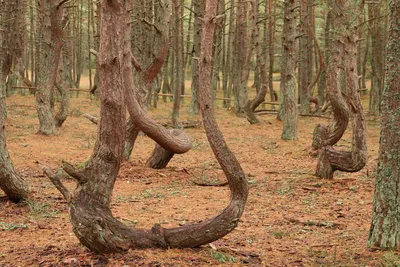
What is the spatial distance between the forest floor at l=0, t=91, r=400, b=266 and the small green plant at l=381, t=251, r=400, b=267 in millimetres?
11

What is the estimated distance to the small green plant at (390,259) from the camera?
5.04 meters

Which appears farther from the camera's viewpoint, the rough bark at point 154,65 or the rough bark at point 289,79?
the rough bark at point 289,79

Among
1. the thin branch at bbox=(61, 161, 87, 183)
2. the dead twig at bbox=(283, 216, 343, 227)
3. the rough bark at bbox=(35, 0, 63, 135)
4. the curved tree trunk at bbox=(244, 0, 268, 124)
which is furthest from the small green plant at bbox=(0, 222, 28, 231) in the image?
the curved tree trunk at bbox=(244, 0, 268, 124)

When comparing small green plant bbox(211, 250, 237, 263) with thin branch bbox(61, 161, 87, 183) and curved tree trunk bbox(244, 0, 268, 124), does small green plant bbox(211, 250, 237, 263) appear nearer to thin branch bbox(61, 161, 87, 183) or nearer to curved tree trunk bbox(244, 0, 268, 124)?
thin branch bbox(61, 161, 87, 183)

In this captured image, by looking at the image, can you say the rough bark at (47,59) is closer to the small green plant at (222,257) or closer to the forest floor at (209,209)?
the forest floor at (209,209)

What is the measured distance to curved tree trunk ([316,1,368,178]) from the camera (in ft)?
30.8

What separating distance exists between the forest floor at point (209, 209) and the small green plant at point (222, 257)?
0.04 feet

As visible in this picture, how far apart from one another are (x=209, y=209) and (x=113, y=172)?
10.5 feet

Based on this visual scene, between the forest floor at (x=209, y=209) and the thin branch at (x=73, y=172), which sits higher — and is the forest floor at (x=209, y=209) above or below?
below

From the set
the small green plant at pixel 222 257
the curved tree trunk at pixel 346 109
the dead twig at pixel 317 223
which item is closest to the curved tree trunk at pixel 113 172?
the small green plant at pixel 222 257

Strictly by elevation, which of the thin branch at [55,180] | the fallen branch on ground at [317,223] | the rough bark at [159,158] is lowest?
the fallen branch on ground at [317,223]

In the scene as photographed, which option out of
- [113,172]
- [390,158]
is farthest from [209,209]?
[390,158]

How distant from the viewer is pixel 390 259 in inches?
202

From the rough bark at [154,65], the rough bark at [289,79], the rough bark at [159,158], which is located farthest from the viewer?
the rough bark at [289,79]
